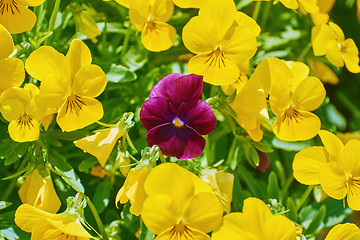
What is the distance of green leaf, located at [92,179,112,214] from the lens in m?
1.24

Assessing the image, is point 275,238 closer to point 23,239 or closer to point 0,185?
point 23,239

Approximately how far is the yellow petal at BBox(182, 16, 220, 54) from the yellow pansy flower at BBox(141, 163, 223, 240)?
10.1 inches

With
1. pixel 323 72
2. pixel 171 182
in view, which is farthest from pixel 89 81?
pixel 323 72

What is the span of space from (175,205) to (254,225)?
5.5 inches

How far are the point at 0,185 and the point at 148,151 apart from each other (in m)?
0.41

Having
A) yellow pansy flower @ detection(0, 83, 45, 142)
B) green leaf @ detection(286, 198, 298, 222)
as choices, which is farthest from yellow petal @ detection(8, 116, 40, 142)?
green leaf @ detection(286, 198, 298, 222)

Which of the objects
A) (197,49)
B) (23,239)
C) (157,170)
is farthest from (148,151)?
(23,239)

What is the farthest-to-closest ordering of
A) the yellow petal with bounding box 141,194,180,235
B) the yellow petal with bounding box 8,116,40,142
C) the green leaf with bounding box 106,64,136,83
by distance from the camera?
1. the green leaf with bounding box 106,64,136,83
2. the yellow petal with bounding box 8,116,40,142
3. the yellow petal with bounding box 141,194,180,235

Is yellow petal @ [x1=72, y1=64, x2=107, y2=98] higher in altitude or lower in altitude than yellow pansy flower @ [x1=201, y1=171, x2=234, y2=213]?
higher

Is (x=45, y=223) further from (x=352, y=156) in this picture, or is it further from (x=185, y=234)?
(x=352, y=156)

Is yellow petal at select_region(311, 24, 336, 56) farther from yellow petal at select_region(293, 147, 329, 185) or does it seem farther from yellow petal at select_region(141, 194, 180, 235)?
yellow petal at select_region(141, 194, 180, 235)

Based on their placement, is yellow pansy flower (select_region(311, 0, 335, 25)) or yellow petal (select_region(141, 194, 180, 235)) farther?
yellow pansy flower (select_region(311, 0, 335, 25))

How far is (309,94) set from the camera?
1.11 meters

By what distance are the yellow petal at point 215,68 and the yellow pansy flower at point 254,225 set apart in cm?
23
